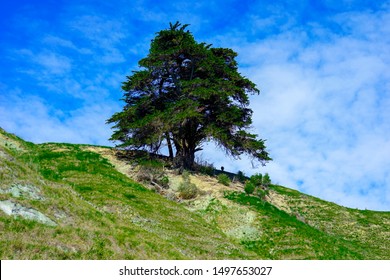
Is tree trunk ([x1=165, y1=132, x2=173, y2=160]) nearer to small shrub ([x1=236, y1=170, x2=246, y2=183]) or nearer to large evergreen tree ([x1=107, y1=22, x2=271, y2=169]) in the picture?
large evergreen tree ([x1=107, y1=22, x2=271, y2=169])

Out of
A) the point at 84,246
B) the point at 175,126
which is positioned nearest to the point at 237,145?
the point at 175,126

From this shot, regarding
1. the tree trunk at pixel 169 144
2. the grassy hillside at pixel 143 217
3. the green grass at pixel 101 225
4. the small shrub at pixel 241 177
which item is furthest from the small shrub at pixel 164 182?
the small shrub at pixel 241 177

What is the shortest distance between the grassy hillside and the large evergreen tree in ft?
11.8

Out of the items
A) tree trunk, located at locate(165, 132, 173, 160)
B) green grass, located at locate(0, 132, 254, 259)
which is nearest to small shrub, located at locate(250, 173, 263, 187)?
tree trunk, located at locate(165, 132, 173, 160)

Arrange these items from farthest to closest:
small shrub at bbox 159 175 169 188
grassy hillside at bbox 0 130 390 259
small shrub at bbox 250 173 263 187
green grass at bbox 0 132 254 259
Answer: small shrub at bbox 250 173 263 187 → small shrub at bbox 159 175 169 188 → grassy hillside at bbox 0 130 390 259 → green grass at bbox 0 132 254 259

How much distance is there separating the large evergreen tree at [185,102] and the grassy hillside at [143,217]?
3582 mm

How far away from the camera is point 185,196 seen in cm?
3712

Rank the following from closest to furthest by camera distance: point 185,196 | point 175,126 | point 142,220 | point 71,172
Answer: point 142,220 < point 71,172 < point 185,196 < point 175,126

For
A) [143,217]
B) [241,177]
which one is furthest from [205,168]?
[143,217]

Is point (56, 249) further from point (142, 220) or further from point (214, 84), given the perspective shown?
point (214, 84)

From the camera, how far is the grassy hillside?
15.4 m

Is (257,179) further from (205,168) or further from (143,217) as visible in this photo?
(143,217)

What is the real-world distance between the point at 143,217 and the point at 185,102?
59.4 feet
